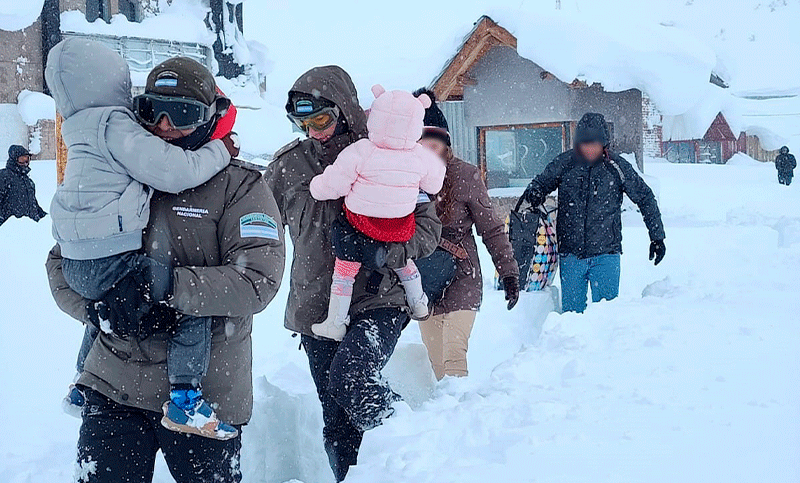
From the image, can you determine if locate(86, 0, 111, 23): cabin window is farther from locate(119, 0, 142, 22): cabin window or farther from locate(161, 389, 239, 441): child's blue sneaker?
locate(161, 389, 239, 441): child's blue sneaker

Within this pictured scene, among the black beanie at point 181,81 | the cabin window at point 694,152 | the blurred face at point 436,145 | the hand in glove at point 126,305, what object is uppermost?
the black beanie at point 181,81

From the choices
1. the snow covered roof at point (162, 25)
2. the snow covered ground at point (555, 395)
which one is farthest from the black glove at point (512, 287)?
the snow covered roof at point (162, 25)

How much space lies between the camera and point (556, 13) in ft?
43.3

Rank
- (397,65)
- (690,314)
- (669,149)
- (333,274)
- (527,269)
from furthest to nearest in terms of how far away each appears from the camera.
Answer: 1. (669,149)
2. (397,65)
3. (527,269)
4. (690,314)
5. (333,274)

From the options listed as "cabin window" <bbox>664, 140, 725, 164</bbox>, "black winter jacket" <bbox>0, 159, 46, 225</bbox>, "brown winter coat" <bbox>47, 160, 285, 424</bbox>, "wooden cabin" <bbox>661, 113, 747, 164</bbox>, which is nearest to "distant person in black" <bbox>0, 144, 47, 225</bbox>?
"black winter jacket" <bbox>0, 159, 46, 225</bbox>

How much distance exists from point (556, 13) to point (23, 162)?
9.27m

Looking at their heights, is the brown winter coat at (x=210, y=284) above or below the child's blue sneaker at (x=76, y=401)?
above

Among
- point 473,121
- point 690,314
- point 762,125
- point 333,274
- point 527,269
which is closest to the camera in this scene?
point 333,274

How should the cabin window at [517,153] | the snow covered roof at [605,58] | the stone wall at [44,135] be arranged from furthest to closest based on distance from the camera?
the stone wall at [44,135], the cabin window at [517,153], the snow covered roof at [605,58]

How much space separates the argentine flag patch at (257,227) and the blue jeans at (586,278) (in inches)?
153

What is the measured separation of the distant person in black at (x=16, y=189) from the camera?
10.9 metres

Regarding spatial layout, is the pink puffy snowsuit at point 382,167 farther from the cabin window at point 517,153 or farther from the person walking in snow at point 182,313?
the cabin window at point 517,153

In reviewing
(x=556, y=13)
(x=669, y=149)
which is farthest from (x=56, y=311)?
(x=669, y=149)

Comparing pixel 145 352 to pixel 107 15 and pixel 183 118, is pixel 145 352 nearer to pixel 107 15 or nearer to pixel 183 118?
pixel 183 118
